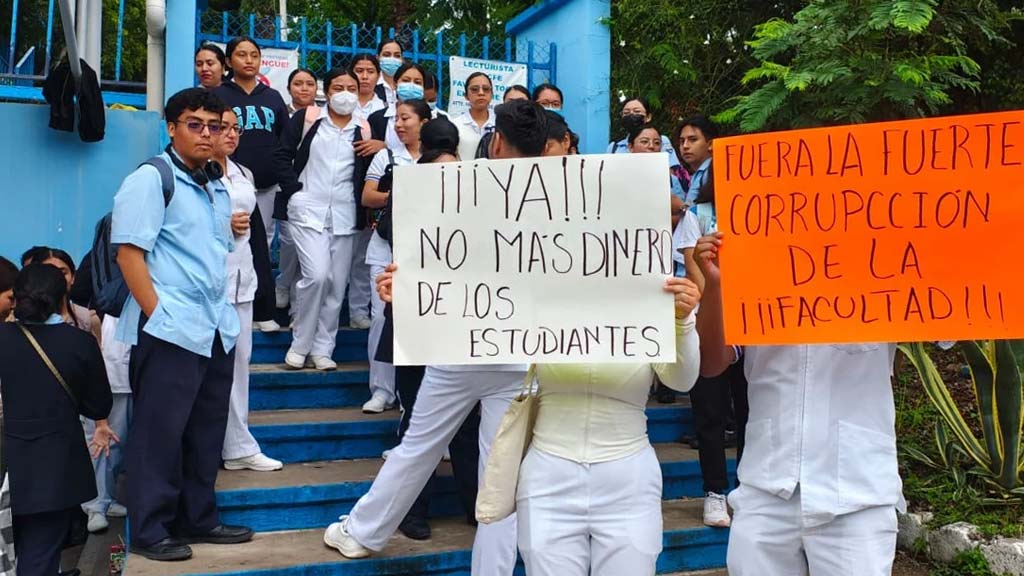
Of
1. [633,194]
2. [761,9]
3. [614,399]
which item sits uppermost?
[761,9]

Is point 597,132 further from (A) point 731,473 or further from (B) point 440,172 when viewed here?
(B) point 440,172

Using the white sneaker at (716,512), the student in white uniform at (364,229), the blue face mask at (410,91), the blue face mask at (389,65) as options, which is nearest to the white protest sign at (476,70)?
the blue face mask at (389,65)

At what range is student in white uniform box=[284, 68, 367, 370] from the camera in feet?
19.7

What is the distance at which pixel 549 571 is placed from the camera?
8.98 feet

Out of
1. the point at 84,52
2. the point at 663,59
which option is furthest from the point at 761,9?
the point at 84,52

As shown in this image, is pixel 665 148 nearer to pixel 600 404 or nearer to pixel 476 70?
pixel 476 70

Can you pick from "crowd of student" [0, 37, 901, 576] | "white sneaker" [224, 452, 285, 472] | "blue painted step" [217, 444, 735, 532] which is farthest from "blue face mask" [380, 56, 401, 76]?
"white sneaker" [224, 452, 285, 472]

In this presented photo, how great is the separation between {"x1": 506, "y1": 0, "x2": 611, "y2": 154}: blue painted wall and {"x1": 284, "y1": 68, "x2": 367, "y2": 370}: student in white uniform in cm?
262

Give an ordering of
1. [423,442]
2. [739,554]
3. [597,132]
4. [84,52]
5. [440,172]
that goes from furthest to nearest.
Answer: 1. [597,132]
2. [84,52]
3. [423,442]
4. [440,172]
5. [739,554]

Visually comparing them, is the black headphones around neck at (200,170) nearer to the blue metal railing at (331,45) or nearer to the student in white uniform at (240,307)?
the student in white uniform at (240,307)

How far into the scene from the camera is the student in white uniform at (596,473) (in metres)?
2.74

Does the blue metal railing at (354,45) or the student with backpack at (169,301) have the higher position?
the blue metal railing at (354,45)

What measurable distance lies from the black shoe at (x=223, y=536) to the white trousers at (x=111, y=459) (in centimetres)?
104

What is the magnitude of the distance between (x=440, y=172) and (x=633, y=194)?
57 cm
